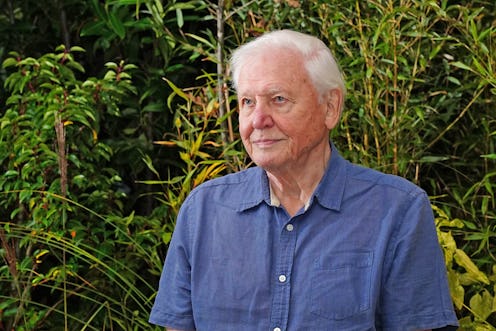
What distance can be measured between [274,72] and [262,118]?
0.11m

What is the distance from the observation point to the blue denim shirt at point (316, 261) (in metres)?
2.34

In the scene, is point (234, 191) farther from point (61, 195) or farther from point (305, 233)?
point (61, 195)

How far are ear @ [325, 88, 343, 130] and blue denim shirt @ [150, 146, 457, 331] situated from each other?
10 centimetres

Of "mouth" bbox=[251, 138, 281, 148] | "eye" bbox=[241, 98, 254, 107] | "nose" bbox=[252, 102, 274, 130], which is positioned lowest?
"mouth" bbox=[251, 138, 281, 148]

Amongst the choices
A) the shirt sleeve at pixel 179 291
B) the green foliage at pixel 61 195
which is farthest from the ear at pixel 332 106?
the green foliage at pixel 61 195

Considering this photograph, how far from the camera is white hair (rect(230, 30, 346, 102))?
238cm

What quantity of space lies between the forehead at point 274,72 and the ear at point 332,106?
0.10 metres

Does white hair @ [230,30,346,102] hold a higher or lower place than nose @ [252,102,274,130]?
higher

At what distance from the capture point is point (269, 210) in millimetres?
2475

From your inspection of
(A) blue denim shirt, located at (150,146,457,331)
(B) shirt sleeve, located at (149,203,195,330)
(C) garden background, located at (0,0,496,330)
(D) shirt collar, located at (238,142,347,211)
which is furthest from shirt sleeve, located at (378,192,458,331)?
(C) garden background, located at (0,0,496,330)

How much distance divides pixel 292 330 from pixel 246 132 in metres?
0.48

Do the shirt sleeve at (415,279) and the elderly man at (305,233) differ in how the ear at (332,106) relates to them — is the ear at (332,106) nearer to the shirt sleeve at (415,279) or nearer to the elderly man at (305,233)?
the elderly man at (305,233)

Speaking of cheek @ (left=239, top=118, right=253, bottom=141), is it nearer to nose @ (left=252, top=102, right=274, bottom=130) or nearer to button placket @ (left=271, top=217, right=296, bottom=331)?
nose @ (left=252, top=102, right=274, bottom=130)

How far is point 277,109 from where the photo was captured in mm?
2354
